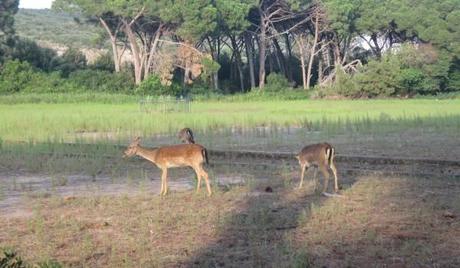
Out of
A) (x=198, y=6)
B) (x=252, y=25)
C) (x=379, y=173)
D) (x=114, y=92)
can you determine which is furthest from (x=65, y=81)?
(x=379, y=173)

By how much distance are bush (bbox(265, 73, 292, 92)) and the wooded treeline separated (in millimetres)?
105

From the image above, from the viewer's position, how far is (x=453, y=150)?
18312mm

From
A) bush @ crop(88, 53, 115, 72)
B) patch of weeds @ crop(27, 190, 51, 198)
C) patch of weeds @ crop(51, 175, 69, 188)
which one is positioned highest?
bush @ crop(88, 53, 115, 72)

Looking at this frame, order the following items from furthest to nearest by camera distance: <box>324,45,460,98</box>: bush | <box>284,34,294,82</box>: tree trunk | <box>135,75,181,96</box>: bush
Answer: <box>284,34,294,82</box>: tree trunk < <box>324,45,460,98</box>: bush < <box>135,75,181,96</box>: bush

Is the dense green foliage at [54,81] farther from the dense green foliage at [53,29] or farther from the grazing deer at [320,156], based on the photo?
the grazing deer at [320,156]

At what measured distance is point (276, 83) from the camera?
63.6 metres

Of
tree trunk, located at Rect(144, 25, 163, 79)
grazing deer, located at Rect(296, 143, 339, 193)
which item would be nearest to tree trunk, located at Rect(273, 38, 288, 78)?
tree trunk, located at Rect(144, 25, 163, 79)

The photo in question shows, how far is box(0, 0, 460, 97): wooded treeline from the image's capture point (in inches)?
2269

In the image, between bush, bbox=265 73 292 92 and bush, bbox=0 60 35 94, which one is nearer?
bush, bbox=0 60 35 94

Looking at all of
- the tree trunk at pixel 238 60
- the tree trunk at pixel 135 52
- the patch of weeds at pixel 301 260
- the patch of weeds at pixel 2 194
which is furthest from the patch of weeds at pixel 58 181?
the tree trunk at pixel 238 60

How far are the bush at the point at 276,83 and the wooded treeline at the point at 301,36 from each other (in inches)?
4.1

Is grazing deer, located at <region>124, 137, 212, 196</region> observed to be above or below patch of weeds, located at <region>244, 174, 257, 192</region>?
above

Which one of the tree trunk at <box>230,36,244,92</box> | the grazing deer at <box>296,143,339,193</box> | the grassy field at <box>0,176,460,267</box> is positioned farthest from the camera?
the tree trunk at <box>230,36,244,92</box>

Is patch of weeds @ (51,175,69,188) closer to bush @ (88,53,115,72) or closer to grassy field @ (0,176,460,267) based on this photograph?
grassy field @ (0,176,460,267)
